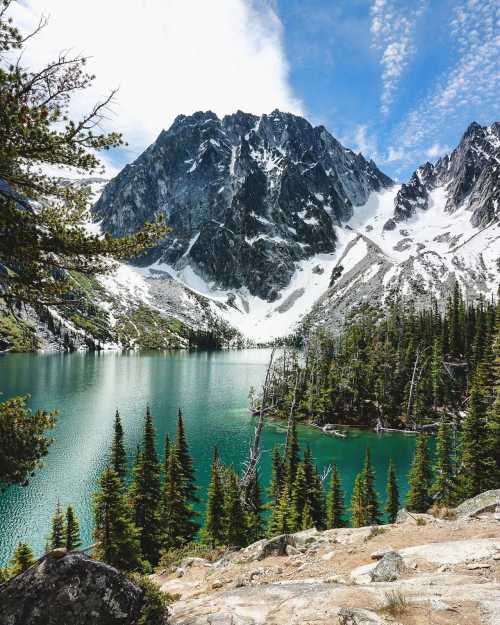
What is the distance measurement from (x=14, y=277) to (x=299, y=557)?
44.1 feet

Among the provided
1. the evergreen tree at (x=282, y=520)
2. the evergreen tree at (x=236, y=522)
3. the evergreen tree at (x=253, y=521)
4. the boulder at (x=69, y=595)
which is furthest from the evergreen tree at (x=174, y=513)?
the boulder at (x=69, y=595)

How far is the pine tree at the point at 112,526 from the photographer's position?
1021 inches

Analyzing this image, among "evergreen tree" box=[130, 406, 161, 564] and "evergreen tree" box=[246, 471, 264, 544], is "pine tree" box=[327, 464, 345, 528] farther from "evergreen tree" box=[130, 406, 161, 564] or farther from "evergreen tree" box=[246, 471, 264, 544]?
"evergreen tree" box=[130, 406, 161, 564]

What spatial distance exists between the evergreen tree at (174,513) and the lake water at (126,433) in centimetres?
843

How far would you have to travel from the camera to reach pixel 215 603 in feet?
29.7

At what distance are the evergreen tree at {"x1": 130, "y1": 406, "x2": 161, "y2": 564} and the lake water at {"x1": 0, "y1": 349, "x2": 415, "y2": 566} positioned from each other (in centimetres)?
692

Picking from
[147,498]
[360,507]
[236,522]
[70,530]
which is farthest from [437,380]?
[70,530]

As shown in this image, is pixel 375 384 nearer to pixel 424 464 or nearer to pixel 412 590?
pixel 424 464

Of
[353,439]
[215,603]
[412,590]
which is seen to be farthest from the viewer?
[353,439]

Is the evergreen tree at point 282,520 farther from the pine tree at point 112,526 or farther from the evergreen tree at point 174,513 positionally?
the pine tree at point 112,526

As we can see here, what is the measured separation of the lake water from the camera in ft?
137

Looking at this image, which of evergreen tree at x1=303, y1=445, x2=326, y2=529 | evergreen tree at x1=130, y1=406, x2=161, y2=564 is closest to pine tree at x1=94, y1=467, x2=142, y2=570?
evergreen tree at x1=130, y1=406, x2=161, y2=564

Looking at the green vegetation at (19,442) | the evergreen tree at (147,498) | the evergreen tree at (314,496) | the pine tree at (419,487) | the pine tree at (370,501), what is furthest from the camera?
the pine tree at (419,487)

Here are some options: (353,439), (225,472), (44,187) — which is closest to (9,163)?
(44,187)
